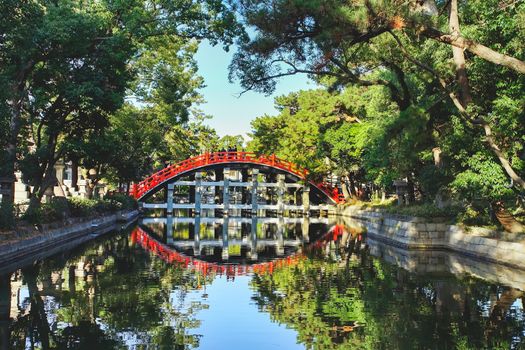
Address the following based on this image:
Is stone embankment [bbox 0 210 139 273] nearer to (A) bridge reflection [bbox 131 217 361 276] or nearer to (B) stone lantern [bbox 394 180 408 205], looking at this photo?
(A) bridge reflection [bbox 131 217 361 276]

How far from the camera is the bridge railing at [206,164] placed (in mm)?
45031

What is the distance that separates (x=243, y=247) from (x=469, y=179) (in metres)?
10.5

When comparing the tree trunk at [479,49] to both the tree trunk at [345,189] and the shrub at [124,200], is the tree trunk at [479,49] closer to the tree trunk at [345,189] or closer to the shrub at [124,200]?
the shrub at [124,200]

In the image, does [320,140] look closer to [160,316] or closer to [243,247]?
[243,247]

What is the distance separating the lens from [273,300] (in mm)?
11305

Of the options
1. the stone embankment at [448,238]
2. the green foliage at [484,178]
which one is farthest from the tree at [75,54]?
the stone embankment at [448,238]

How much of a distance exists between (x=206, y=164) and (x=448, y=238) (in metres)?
27.4

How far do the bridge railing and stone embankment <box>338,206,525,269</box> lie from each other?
1778 centimetres

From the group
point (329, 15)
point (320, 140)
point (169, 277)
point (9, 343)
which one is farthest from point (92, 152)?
point (320, 140)

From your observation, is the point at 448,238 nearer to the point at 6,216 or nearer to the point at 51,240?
the point at 51,240

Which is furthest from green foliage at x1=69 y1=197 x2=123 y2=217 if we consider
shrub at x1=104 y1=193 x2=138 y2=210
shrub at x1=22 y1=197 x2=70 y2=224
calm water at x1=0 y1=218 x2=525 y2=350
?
calm water at x1=0 y1=218 x2=525 y2=350

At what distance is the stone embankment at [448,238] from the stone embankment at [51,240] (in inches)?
542

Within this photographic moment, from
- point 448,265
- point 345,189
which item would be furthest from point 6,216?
point 345,189

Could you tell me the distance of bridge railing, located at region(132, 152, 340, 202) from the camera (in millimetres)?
45031
